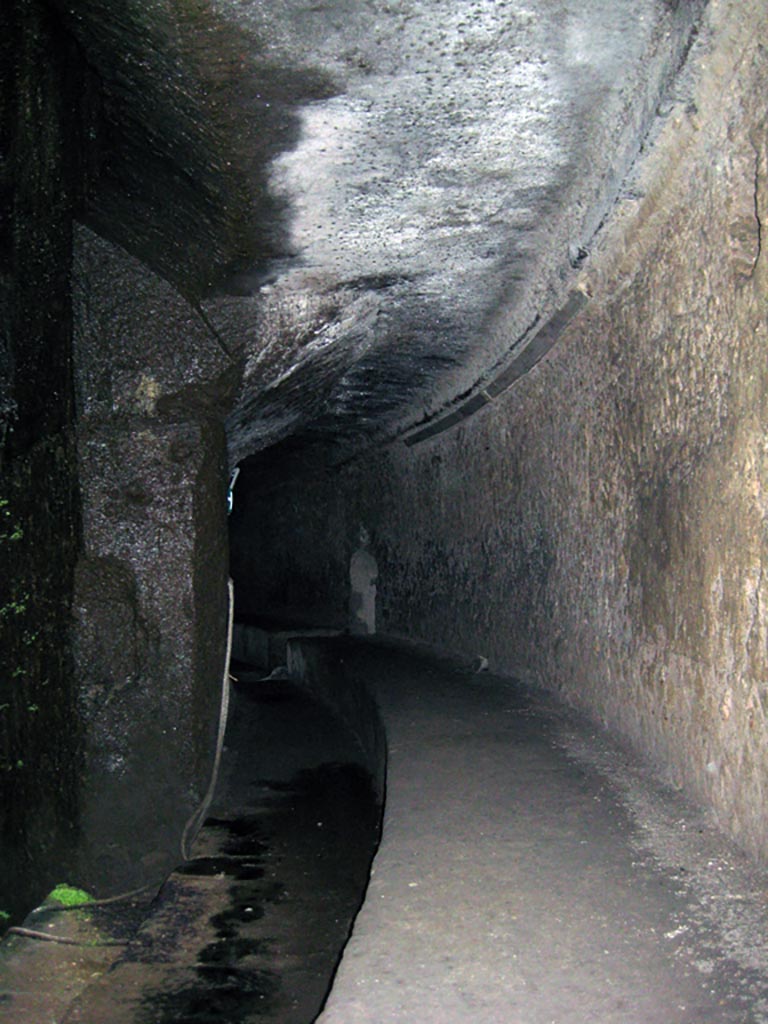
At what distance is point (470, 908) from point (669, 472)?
62.2 inches

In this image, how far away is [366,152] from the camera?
3.20 m

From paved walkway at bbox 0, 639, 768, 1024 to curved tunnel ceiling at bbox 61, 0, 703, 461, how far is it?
6.47ft

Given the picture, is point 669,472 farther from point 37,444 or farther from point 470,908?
point 37,444

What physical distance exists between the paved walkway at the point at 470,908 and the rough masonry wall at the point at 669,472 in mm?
241

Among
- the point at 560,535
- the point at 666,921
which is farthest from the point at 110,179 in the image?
the point at 666,921

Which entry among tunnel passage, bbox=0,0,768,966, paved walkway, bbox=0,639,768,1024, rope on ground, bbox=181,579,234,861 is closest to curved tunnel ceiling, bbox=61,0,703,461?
tunnel passage, bbox=0,0,768,966

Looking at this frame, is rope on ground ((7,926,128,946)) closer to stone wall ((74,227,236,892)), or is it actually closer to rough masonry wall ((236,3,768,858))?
stone wall ((74,227,236,892))

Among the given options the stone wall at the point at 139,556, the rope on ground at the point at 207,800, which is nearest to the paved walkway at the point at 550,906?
the rope on ground at the point at 207,800

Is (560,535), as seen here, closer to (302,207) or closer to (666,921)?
(302,207)

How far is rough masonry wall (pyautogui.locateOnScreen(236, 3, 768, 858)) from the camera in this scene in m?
2.52

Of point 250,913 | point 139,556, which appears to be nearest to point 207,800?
point 250,913

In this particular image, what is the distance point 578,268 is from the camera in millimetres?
3795

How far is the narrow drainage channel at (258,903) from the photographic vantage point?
9.10 ft

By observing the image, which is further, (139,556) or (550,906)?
(139,556)
